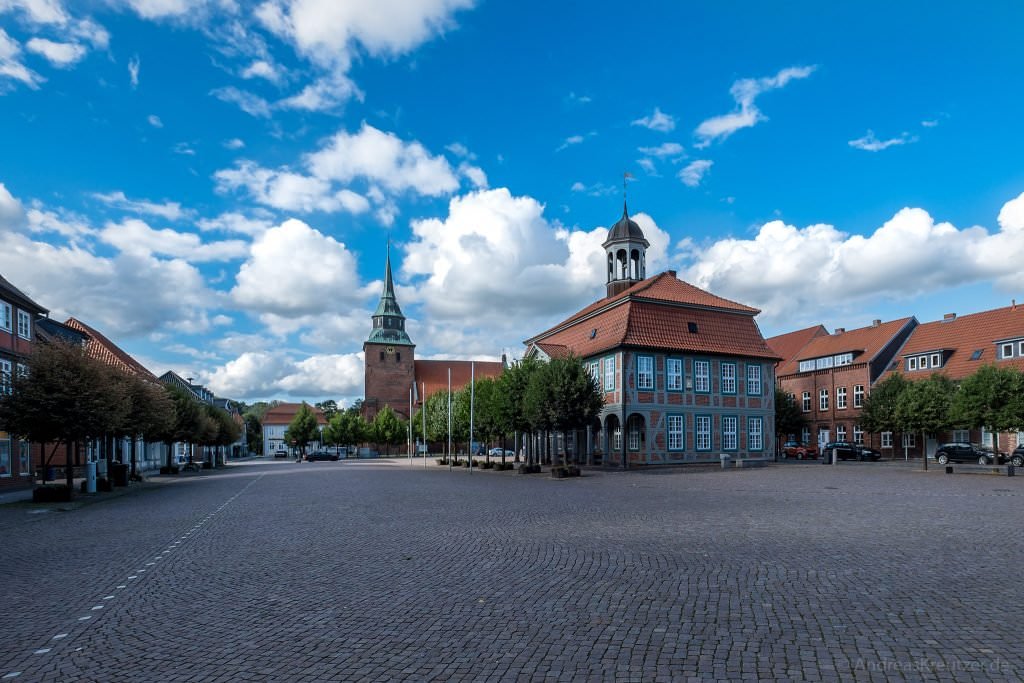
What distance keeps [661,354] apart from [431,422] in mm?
26357

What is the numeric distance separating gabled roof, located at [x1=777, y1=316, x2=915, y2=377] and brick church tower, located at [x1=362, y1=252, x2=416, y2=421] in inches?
2073

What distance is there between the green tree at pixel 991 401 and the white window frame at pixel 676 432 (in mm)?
14223

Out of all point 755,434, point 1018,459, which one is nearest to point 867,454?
point 755,434

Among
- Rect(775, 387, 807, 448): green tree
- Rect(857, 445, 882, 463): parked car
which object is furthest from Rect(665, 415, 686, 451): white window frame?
Rect(775, 387, 807, 448): green tree

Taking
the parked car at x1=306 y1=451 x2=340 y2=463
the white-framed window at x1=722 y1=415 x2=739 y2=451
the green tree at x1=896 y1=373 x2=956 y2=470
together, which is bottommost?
the parked car at x1=306 y1=451 x2=340 y2=463

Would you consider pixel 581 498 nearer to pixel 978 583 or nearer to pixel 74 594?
pixel 978 583

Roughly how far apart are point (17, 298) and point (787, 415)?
59.9 metres

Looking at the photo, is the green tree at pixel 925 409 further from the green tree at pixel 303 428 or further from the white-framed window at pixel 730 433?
the green tree at pixel 303 428

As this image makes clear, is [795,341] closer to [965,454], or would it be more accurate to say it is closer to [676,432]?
[965,454]

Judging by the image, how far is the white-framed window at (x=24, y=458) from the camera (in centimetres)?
3359

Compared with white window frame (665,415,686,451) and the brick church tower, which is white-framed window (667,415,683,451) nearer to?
white window frame (665,415,686,451)

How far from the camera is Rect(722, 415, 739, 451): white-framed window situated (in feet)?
148

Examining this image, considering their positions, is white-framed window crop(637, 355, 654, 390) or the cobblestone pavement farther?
white-framed window crop(637, 355, 654, 390)

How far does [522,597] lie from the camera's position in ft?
27.8
